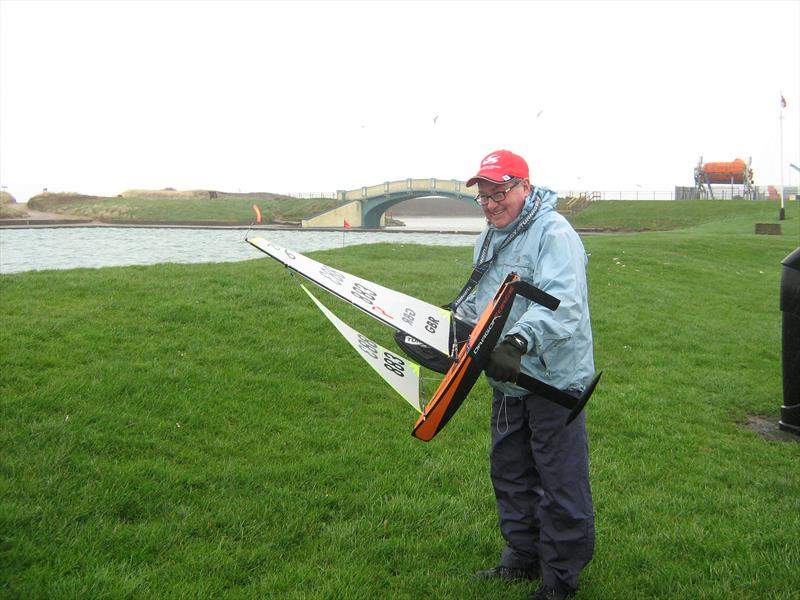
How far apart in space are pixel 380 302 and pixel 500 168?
1.37m

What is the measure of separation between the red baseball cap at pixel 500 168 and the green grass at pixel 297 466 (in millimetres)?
2518

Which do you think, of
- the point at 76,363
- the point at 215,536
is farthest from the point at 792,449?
the point at 76,363

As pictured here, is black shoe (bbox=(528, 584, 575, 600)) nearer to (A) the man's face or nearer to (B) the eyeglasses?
(A) the man's face

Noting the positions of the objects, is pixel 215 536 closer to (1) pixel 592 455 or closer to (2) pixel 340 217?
(1) pixel 592 455

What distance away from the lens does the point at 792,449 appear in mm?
6883

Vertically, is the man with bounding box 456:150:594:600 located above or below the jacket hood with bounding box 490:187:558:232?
below

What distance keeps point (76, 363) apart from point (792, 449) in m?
7.54

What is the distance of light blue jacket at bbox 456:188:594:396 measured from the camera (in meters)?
3.67

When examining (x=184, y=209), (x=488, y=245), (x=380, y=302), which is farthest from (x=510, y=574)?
(x=184, y=209)

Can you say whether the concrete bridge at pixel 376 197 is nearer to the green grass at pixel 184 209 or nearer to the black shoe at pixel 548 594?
the green grass at pixel 184 209

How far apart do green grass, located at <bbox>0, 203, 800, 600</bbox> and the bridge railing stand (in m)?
50.2

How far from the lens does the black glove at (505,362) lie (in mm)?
3469

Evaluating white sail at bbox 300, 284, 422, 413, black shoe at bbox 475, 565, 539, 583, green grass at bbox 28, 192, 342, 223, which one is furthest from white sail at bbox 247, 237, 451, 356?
green grass at bbox 28, 192, 342, 223

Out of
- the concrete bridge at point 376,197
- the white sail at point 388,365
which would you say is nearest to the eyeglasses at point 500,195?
the white sail at point 388,365
